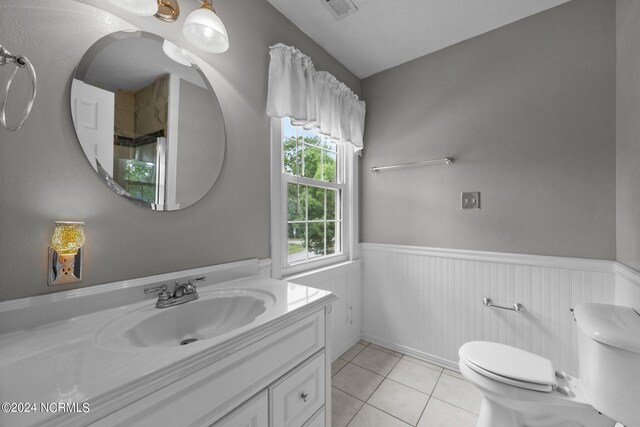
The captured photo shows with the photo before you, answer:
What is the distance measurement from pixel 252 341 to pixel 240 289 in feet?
1.37

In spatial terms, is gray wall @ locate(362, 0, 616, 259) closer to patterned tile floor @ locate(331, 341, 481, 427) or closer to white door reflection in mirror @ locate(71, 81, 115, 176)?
patterned tile floor @ locate(331, 341, 481, 427)

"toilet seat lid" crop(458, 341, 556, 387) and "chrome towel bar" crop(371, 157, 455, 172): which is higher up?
"chrome towel bar" crop(371, 157, 455, 172)

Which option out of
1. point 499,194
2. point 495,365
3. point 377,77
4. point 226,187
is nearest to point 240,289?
point 226,187

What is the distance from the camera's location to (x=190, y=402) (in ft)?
2.06

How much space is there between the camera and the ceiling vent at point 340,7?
154 cm

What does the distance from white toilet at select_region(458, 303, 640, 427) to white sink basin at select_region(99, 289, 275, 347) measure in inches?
42.8

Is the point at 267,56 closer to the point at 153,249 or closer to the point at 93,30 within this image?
the point at 93,30

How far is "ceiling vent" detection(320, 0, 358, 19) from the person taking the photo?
1.54 m

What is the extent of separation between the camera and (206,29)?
1.08m

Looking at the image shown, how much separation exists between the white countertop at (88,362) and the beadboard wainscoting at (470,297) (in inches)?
59.7

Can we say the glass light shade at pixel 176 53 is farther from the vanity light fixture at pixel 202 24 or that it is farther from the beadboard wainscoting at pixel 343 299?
the beadboard wainscoting at pixel 343 299

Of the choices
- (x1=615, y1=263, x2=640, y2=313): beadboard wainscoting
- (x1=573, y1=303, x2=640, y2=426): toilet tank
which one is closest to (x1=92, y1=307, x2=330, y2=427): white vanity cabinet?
(x1=573, y1=303, x2=640, y2=426): toilet tank

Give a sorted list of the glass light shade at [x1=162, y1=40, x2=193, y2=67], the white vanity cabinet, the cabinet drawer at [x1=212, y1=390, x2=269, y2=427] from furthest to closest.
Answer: the glass light shade at [x1=162, y1=40, x2=193, y2=67], the cabinet drawer at [x1=212, y1=390, x2=269, y2=427], the white vanity cabinet

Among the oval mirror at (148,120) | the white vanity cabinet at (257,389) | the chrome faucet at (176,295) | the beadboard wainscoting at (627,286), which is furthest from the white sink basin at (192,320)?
the beadboard wainscoting at (627,286)
